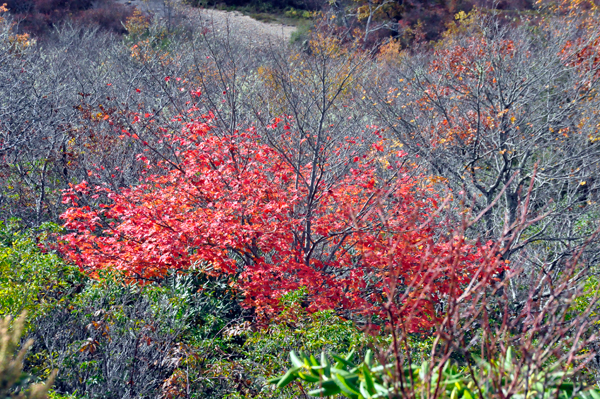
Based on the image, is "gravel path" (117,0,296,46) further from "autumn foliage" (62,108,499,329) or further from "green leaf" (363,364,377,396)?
"green leaf" (363,364,377,396)

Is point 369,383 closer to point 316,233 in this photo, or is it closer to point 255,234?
point 255,234

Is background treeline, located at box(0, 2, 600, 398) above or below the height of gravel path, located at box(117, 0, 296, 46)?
below

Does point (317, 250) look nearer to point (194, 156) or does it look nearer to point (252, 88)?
point (194, 156)

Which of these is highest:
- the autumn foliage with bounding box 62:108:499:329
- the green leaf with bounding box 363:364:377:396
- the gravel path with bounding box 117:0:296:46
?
the gravel path with bounding box 117:0:296:46

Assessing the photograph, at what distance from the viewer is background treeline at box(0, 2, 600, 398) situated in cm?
265

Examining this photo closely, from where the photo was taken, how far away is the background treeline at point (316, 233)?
104 inches

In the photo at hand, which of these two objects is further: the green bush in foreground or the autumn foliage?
the autumn foliage

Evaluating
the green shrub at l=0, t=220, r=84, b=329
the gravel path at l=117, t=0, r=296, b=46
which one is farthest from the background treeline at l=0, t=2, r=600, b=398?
the gravel path at l=117, t=0, r=296, b=46

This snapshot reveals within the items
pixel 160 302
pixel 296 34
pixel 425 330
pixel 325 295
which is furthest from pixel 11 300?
pixel 296 34

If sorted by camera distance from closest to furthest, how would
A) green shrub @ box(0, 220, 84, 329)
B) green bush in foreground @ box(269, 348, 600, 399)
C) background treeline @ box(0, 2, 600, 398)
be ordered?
green bush in foreground @ box(269, 348, 600, 399) → background treeline @ box(0, 2, 600, 398) → green shrub @ box(0, 220, 84, 329)

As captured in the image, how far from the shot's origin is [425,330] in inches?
293

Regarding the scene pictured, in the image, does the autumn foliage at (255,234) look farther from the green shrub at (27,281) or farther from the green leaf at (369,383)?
the green leaf at (369,383)

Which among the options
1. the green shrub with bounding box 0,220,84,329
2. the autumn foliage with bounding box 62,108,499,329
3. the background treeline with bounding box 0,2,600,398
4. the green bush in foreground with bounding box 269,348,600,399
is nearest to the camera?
the green bush in foreground with bounding box 269,348,600,399

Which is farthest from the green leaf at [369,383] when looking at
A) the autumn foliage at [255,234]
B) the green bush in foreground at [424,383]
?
the autumn foliage at [255,234]
